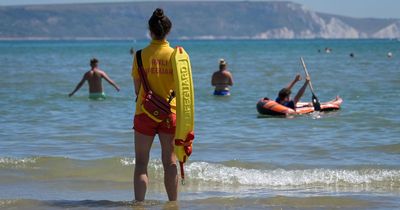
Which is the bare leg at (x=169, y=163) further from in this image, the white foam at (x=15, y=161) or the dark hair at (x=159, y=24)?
the white foam at (x=15, y=161)

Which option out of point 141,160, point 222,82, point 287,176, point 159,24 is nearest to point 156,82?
point 159,24

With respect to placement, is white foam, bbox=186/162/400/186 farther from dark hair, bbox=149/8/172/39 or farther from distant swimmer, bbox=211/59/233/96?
distant swimmer, bbox=211/59/233/96

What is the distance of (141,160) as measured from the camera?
717 centimetres

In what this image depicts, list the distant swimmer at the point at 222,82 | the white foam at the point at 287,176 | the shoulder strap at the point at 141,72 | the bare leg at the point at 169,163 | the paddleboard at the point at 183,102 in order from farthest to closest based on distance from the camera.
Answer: the distant swimmer at the point at 222,82 → the white foam at the point at 287,176 → the bare leg at the point at 169,163 → the shoulder strap at the point at 141,72 → the paddleboard at the point at 183,102

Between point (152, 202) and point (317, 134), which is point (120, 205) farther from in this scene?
point (317, 134)

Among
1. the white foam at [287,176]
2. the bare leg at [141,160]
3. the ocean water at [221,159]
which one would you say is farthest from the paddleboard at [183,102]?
the white foam at [287,176]

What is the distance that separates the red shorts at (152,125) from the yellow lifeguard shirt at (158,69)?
54mm

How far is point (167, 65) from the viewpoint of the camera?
6.90 metres

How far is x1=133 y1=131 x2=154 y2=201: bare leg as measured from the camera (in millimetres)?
7066

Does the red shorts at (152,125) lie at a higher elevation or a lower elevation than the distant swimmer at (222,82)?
lower

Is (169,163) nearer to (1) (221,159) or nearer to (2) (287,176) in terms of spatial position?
(2) (287,176)

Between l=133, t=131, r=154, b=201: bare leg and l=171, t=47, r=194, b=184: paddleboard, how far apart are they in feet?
1.05

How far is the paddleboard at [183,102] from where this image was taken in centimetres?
682

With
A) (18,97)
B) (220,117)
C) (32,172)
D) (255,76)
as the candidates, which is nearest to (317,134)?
(220,117)
